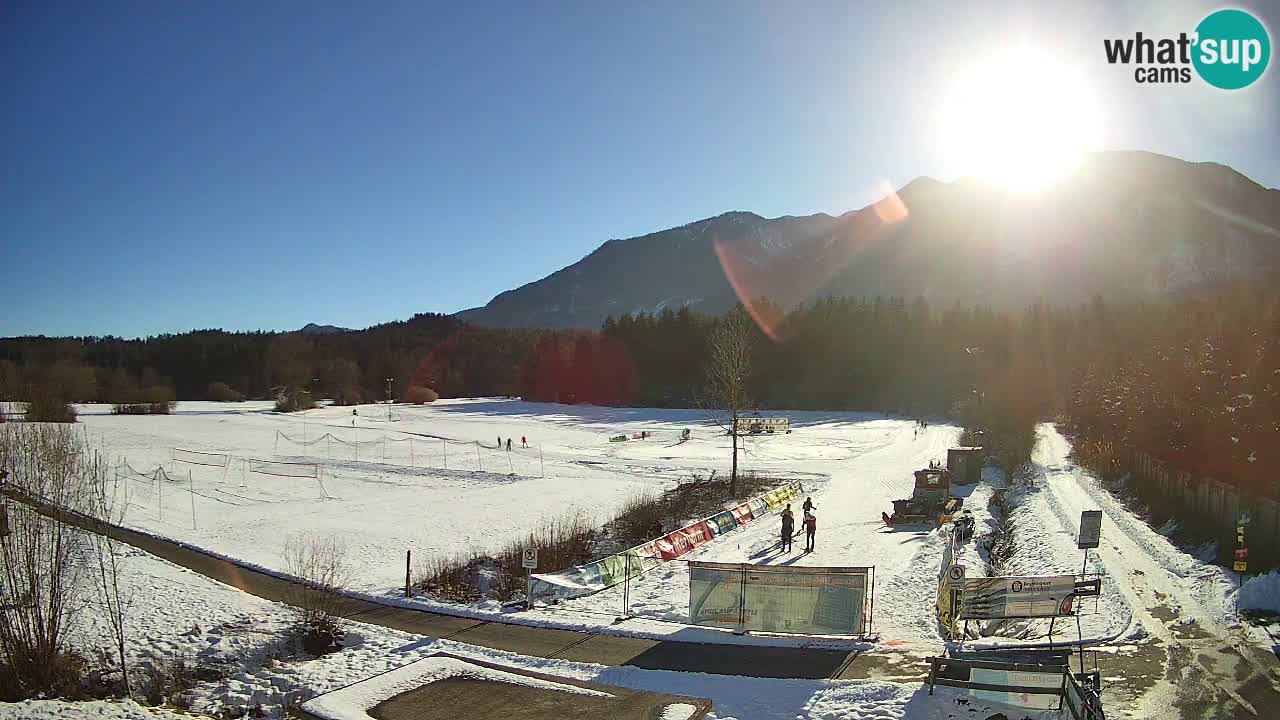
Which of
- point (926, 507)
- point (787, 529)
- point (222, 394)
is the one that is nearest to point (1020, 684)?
point (787, 529)

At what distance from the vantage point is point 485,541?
29.1 meters

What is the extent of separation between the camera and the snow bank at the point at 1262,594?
1752 centimetres

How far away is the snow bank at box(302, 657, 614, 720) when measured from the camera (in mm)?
13148

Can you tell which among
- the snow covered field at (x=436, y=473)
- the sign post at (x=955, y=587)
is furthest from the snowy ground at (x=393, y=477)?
the sign post at (x=955, y=587)

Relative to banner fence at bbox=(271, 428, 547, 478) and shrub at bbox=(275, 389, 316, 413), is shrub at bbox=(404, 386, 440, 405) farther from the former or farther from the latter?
banner fence at bbox=(271, 428, 547, 478)

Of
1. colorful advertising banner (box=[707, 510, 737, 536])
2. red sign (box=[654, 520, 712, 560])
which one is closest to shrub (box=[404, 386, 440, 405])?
colorful advertising banner (box=[707, 510, 737, 536])

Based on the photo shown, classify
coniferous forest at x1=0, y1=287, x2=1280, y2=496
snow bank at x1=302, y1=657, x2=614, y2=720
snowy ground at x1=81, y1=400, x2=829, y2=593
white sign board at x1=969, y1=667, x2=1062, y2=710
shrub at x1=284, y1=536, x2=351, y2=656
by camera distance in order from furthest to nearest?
1. coniferous forest at x1=0, y1=287, x2=1280, y2=496
2. snowy ground at x1=81, y1=400, x2=829, y2=593
3. shrub at x1=284, y1=536, x2=351, y2=656
4. snow bank at x1=302, y1=657, x2=614, y2=720
5. white sign board at x1=969, y1=667, x2=1062, y2=710

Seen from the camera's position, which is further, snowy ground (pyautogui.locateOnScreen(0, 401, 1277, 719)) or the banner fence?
the banner fence

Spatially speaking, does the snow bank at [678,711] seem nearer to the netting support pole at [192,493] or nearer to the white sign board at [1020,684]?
the white sign board at [1020,684]

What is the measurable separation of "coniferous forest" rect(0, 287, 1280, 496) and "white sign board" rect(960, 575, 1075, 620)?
20406 mm

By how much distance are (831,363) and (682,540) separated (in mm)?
98448

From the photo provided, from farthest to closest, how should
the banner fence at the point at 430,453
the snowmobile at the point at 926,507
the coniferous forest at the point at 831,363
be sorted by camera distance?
1. the banner fence at the point at 430,453
2. the coniferous forest at the point at 831,363
3. the snowmobile at the point at 926,507

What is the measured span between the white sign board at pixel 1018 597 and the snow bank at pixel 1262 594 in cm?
521

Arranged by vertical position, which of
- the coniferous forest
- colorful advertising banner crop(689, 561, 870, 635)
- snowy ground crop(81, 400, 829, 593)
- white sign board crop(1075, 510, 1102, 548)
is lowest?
snowy ground crop(81, 400, 829, 593)
